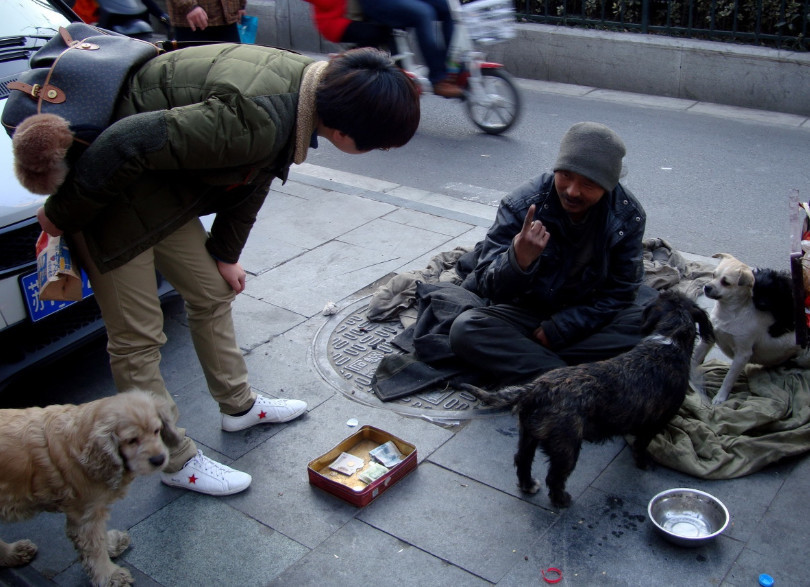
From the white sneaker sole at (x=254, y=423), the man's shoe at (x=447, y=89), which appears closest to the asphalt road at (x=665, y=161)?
the man's shoe at (x=447, y=89)

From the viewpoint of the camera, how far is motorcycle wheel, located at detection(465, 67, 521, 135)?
777 cm

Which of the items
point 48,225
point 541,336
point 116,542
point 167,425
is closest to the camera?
point 48,225

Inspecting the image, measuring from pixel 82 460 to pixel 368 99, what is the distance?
1.51 meters

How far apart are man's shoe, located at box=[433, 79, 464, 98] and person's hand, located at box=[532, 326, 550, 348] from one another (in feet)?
14.8

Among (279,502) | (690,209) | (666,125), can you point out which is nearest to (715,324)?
(279,502)

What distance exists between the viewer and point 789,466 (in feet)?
10.7

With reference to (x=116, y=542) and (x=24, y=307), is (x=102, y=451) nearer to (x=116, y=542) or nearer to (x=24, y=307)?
(x=116, y=542)

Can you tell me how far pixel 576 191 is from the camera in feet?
11.3

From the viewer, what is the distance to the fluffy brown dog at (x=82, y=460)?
2570 millimetres

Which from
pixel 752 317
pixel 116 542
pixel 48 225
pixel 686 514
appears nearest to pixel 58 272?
pixel 48 225

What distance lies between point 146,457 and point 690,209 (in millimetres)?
4754

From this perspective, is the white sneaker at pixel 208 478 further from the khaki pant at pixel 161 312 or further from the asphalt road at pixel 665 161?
the asphalt road at pixel 665 161

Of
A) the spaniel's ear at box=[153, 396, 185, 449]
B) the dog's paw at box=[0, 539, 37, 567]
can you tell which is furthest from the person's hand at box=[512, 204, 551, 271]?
the dog's paw at box=[0, 539, 37, 567]

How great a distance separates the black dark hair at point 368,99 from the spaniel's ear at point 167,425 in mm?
1164
